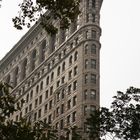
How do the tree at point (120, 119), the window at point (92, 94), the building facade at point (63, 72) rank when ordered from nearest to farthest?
the tree at point (120, 119)
the window at point (92, 94)
the building facade at point (63, 72)

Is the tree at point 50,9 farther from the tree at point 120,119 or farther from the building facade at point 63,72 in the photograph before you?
the building facade at point 63,72

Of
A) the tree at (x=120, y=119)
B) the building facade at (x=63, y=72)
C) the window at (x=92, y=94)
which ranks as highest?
the building facade at (x=63, y=72)

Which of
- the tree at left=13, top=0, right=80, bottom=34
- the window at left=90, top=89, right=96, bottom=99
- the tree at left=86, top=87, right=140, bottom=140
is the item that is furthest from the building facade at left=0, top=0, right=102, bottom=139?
the tree at left=13, top=0, right=80, bottom=34

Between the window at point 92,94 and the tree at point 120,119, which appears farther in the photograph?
the window at point 92,94

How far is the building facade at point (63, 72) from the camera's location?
76.9 m

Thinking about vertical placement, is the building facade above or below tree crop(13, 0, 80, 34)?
above

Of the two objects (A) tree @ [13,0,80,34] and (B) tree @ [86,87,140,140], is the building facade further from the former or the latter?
(A) tree @ [13,0,80,34]

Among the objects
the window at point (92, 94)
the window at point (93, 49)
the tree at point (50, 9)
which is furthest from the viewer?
the window at point (93, 49)

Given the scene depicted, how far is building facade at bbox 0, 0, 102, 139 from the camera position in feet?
252

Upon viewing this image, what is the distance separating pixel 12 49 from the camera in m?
108

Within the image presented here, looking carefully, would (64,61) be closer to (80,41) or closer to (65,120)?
(80,41)

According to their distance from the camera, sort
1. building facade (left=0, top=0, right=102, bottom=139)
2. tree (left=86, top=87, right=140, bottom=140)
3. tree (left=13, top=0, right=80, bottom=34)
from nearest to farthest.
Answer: tree (left=13, top=0, right=80, bottom=34) < tree (left=86, top=87, right=140, bottom=140) < building facade (left=0, top=0, right=102, bottom=139)

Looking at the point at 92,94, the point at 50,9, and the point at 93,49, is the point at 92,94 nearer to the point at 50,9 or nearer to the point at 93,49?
the point at 93,49

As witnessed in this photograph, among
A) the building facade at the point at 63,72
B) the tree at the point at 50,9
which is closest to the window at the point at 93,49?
the building facade at the point at 63,72
